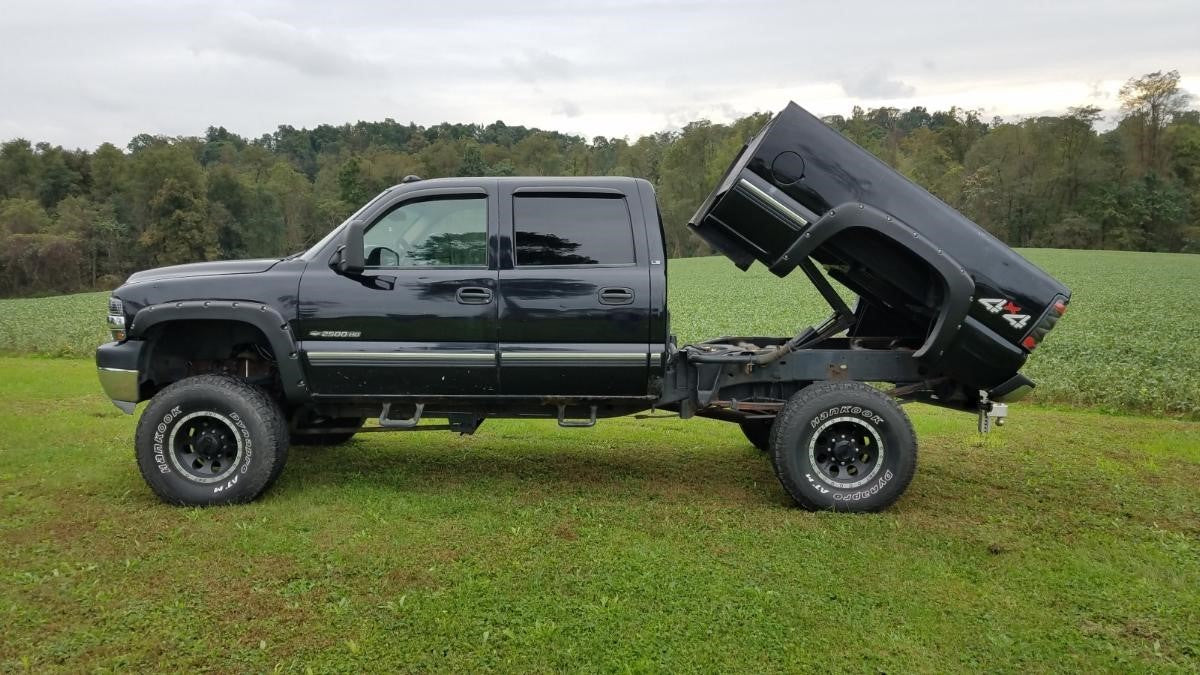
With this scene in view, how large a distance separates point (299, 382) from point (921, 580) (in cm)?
400

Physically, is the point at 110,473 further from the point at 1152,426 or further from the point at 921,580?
the point at 1152,426

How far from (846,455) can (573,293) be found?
83.7 inches

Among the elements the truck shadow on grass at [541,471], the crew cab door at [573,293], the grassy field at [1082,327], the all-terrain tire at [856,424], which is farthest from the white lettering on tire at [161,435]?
the grassy field at [1082,327]

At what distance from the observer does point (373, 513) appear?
5.12m

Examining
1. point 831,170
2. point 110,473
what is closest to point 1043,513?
point 831,170

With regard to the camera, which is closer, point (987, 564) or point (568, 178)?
point (987, 564)

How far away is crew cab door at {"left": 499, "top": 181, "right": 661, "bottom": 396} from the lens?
517 cm

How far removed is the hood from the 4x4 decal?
4.74 metres

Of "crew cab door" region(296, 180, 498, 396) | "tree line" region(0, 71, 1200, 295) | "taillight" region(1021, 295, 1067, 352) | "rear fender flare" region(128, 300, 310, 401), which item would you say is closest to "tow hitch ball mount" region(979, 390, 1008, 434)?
"taillight" region(1021, 295, 1067, 352)

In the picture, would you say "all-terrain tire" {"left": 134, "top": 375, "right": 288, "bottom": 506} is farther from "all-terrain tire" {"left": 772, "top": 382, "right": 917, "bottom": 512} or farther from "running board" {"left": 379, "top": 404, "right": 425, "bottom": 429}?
"all-terrain tire" {"left": 772, "top": 382, "right": 917, "bottom": 512}

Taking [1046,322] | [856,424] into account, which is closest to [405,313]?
[856,424]

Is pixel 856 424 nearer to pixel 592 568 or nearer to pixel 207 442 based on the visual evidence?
pixel 592 568

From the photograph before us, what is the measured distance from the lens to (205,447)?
536 cm

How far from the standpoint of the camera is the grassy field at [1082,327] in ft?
32.7
